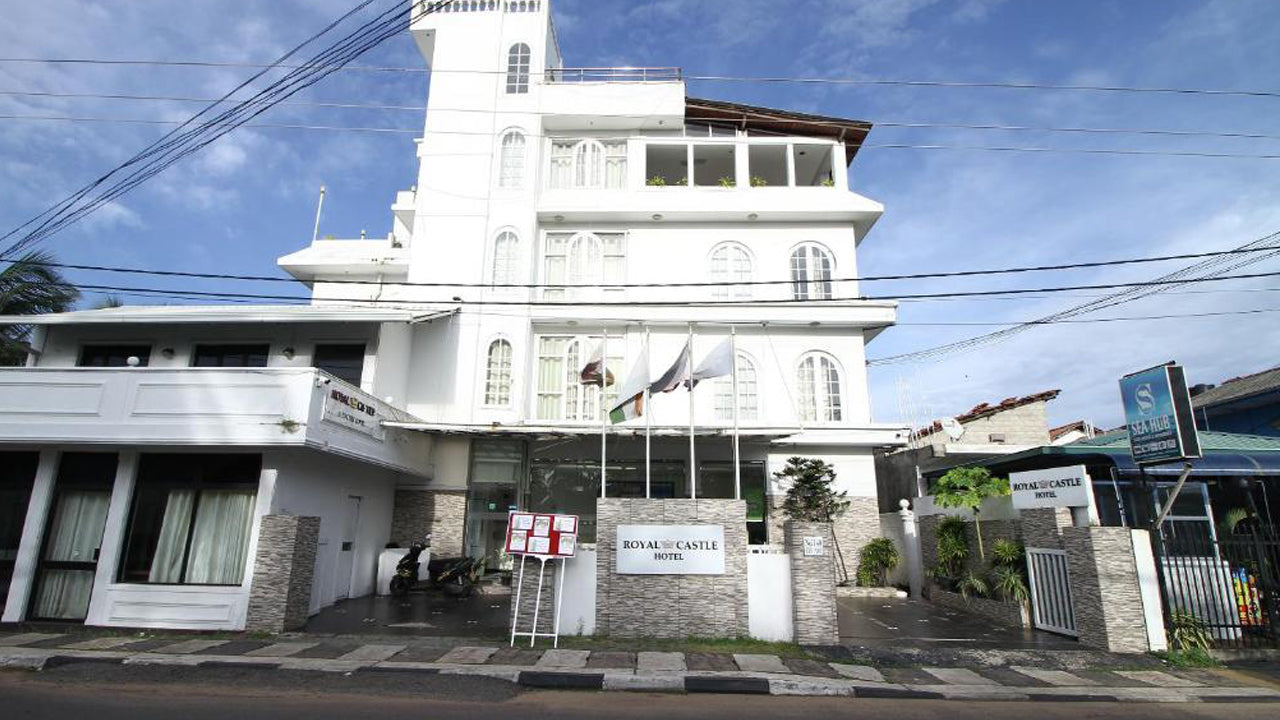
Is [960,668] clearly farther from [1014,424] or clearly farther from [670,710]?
[1014,424]

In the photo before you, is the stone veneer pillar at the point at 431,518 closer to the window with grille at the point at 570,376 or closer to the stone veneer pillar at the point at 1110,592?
the window with grille at the point at 570,376

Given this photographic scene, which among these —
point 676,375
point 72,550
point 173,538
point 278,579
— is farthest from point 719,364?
point 72,550

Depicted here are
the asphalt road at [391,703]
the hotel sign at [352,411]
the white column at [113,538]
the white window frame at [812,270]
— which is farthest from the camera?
the white window frame at [812,270]

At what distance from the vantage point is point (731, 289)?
19.2m

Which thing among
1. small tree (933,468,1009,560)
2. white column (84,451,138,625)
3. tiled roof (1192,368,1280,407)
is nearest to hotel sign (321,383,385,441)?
white column (84,451,138,625)

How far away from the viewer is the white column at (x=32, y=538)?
1109 cm

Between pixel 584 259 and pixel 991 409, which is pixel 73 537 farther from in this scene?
pixel 991 409

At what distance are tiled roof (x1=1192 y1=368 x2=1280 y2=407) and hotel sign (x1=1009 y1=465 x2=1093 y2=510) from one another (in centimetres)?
1308

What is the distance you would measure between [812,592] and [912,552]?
747 centimetres

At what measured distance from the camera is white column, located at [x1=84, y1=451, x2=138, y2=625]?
10906 millimetres

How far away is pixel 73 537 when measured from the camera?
1162cm

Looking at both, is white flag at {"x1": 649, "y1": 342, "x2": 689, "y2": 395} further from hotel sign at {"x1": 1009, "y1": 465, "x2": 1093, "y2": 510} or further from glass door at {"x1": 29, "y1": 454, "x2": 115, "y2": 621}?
glass door at {"x1": 29, "y1": 454, "x2": 115, "y2": 621}

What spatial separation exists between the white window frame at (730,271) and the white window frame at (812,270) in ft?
4.06

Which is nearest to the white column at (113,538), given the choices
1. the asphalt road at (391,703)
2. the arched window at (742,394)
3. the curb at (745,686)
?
the curb at (745,686)
